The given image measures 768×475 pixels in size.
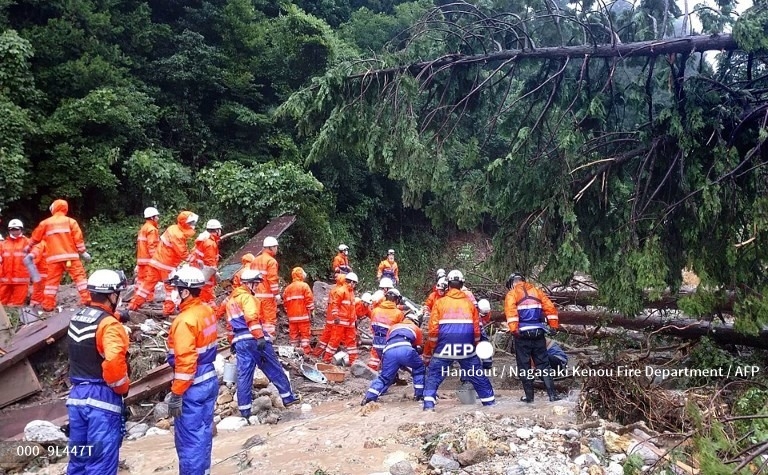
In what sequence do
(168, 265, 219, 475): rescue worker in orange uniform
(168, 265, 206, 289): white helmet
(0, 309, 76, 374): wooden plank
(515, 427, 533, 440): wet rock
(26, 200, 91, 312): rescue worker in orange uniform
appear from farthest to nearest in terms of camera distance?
(26, 200, 91, 312): rescue worker in orange uniform
(0, 309, 76, 374): wooden plank
(515, 427, 533, 440): wet rock
(168, 265, 206, 289): white helmet
(168, 265, 219, 475): rescue worker in orange uniform

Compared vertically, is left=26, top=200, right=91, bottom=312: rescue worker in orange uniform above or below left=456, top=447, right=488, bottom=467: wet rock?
above

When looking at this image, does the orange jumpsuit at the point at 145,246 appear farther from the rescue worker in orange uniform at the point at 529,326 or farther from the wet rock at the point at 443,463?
the wet rock at the point at 443,463

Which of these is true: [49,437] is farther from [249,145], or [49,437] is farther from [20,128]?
[249,145]

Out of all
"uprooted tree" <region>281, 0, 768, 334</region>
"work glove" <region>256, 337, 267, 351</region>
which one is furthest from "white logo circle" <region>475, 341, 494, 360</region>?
"work glove" <region>256, 337, 267, 351</region>

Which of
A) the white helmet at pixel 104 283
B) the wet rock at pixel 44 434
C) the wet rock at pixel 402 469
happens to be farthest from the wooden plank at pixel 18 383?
the wet rock at pixel 402 469

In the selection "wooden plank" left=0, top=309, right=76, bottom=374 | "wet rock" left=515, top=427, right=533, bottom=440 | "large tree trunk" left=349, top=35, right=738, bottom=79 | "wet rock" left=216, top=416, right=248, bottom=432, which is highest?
→ "large tree trunk" left=349, top=35, right=738, bottom=79

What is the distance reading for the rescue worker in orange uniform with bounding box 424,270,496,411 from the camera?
6617mm

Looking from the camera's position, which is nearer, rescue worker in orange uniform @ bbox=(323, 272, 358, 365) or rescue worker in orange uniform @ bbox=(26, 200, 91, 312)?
rescue worker in orange uniform @ bbox=(26, 200, 91, 312)

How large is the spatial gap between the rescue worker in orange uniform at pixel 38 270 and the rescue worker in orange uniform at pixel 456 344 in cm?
652

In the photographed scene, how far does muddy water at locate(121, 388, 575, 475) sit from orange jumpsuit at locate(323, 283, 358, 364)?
213 cm

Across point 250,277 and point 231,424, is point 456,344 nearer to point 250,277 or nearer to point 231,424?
point 250,277

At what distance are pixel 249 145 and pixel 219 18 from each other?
12.7ft

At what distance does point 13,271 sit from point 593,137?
9164mm

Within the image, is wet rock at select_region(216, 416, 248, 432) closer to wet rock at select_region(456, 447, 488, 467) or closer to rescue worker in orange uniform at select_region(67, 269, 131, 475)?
rescue worker in orange uniform at select_region(67, 269, 131, 475)
